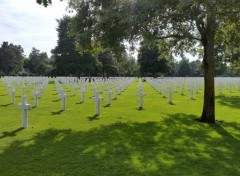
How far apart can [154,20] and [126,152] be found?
5.38 meters

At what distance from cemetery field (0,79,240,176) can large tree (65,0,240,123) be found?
9.17 ft

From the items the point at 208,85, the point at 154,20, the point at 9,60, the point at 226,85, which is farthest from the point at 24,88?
the point at 9,60

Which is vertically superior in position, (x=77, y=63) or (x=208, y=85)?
(x=77, y=63)

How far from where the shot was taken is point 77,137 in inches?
380

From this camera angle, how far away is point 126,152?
8.02 m

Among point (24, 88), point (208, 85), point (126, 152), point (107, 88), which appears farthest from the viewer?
point (24, 88)

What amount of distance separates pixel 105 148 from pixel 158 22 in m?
5.44

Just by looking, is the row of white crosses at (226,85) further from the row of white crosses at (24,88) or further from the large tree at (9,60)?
the large tree at (9,60)

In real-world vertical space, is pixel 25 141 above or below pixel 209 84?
below

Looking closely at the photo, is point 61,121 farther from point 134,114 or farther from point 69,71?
point 69,71

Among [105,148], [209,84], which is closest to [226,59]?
[209,84]

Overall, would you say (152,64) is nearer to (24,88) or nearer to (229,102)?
(24,88)

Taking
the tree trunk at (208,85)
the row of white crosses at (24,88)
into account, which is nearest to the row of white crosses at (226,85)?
the row of white crosses at (24,88)

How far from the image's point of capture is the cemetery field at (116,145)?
6.71 meters
